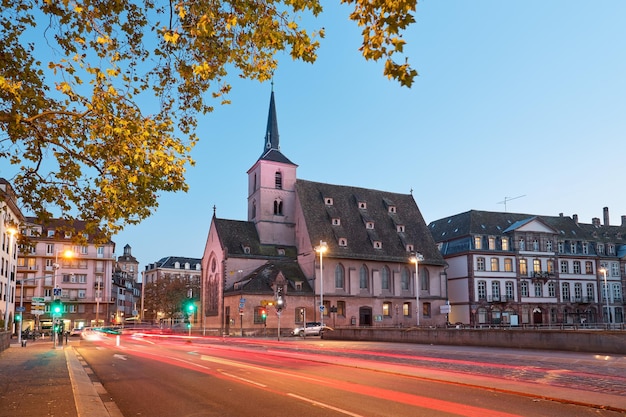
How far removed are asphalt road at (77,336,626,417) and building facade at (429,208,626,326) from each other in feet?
197

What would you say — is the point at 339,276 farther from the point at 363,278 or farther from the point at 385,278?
the point at 385,278

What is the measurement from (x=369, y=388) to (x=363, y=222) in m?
65.9

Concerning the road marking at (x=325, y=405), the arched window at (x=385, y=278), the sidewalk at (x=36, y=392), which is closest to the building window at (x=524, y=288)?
the arched window at (x=385, y=278)

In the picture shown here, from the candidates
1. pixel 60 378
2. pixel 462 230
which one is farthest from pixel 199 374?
pixel 462 230

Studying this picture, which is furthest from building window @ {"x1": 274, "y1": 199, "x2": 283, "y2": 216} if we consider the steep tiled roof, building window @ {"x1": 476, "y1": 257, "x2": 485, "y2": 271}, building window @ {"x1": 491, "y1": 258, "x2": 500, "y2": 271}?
building window @ {"x1": 491, "y1": 258, "x2": 500, "y2": 271}

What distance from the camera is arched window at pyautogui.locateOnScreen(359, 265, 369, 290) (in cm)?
7450

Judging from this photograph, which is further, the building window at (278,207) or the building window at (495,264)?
the building window at (495,264)

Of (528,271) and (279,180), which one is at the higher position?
(279,180)

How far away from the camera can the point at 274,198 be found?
78.8 meters

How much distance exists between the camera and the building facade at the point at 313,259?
228 ft

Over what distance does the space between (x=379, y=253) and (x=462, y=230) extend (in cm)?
1495

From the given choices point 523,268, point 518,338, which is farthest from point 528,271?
point 518,338

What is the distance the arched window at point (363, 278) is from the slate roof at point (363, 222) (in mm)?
1667

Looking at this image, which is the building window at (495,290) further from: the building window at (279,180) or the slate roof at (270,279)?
the building window at (279,180)
